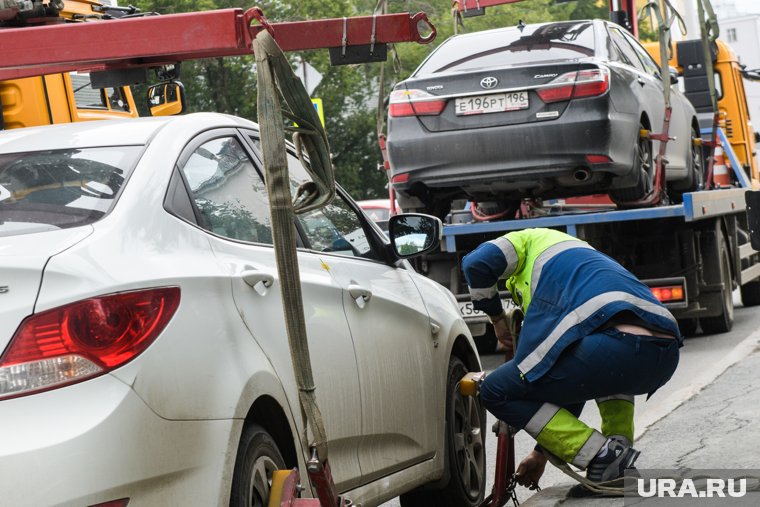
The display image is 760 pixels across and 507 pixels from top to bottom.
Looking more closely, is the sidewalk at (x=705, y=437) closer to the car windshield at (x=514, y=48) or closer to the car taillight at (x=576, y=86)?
the car taillight at (x=576, y=86)

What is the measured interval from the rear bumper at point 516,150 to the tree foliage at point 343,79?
20.1 meters

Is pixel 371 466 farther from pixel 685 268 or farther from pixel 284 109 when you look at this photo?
pixel 685 268

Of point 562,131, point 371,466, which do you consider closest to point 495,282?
point 371,466

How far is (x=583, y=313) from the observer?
5.17m

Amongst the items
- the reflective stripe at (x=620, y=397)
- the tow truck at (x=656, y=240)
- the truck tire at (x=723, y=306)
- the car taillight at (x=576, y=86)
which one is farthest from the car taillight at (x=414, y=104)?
the reflective stripe at (x=620, y=397)

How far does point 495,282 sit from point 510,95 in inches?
175

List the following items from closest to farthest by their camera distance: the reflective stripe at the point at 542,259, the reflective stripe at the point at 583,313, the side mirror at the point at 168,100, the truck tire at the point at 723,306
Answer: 1. the reflective stripe at the point at 583,313
2. the reflective stripe at the point at 542,259
3. the side mirror at the point at 168,100
4. the truck tire at the point at 723,306

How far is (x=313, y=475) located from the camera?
358 centimetres

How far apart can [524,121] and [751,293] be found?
7.03m

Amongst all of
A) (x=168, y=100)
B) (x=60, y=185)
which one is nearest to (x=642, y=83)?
(x=168, y=100)

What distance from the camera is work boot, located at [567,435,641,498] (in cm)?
525

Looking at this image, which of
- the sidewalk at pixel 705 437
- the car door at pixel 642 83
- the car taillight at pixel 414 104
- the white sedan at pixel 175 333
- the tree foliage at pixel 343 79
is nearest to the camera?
the white sedan at pixel 175 333

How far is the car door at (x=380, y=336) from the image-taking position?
4.52m

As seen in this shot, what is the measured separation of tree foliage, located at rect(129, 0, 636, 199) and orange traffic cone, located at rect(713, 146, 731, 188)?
1627cm
